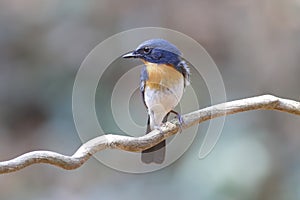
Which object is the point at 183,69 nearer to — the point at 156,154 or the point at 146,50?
the point at 146,50

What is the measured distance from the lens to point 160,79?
3.42 feet

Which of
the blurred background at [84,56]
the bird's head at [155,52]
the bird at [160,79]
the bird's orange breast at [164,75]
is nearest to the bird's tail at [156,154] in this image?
the bird at [160,79]

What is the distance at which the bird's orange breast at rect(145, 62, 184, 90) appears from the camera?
98 centimetres

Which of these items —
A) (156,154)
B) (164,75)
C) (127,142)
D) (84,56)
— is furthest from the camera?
(84,56)

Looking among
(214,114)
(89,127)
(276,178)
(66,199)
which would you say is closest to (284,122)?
(276,178)

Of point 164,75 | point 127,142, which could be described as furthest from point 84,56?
point 127,142

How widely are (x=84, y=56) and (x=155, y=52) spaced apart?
1583 mm

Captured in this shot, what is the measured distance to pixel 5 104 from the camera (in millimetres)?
2477

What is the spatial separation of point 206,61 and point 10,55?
3.01ft

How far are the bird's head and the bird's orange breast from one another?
0.02m

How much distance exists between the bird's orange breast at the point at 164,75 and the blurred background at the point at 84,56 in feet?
4.30

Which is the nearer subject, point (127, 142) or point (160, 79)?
point (127, 142)

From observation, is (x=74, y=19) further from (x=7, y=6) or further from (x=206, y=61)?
(x=206, y=61)

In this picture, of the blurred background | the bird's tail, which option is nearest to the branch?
the bird's tail
